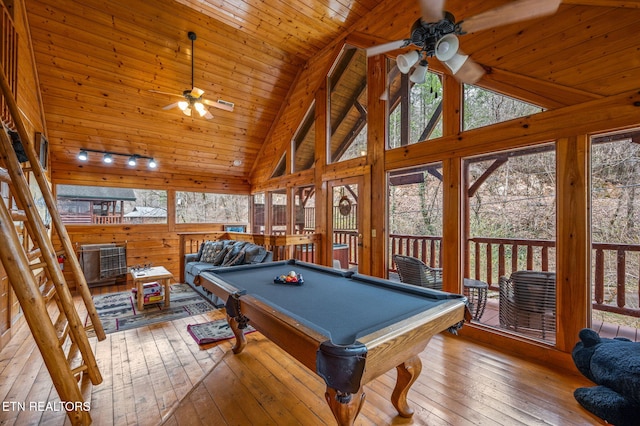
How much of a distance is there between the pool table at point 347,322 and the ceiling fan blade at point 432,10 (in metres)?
1.91

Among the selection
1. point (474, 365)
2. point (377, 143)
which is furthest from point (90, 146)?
point (474, 365)

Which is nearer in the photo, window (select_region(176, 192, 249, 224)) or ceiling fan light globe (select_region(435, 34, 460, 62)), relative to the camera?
ceiling fan light globe (select_region(435, 34, 460, 62))

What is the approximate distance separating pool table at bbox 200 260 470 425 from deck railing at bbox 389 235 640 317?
1.97 metres

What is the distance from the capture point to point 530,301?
2.96 m

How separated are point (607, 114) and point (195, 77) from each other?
17.9 feet

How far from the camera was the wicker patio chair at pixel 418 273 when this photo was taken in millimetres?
3656

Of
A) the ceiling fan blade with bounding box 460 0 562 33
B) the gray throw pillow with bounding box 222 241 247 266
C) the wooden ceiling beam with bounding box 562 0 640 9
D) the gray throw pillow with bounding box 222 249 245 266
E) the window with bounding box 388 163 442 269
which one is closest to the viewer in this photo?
the ceiling fan blade with bounding box 460 0 562 33

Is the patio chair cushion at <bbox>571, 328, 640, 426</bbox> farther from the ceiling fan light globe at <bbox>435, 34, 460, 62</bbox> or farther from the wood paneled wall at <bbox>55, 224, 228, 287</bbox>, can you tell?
the wood paneled wall at <bbox>55, 224, 228, 287</bbox>

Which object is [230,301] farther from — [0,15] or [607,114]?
[0,15]

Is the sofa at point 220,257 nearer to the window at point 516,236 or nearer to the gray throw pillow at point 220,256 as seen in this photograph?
the gray throw pillow at point 220,256

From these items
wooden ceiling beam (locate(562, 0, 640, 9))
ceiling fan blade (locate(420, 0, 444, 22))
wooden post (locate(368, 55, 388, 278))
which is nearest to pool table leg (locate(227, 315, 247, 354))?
wooden post (locate(368, 55, 388, 278))

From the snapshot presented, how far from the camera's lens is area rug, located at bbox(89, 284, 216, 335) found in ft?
11.9

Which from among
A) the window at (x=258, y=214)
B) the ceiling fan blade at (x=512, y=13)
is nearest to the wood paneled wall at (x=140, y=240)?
the window at (x=258, y=214)

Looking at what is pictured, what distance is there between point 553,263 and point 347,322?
11.8 feet
